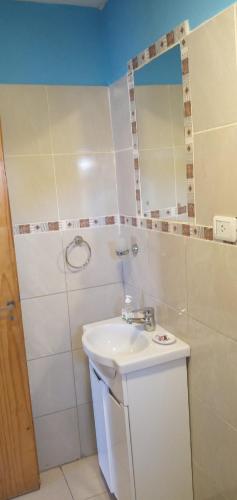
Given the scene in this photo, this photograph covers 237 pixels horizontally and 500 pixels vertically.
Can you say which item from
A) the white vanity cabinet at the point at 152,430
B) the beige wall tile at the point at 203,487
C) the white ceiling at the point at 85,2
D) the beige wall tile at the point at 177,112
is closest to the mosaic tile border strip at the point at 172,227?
the beige wall tile at the point at 177,112

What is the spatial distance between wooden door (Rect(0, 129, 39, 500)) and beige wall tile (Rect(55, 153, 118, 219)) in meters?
0.35

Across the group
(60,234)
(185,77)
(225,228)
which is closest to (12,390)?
(60,234)

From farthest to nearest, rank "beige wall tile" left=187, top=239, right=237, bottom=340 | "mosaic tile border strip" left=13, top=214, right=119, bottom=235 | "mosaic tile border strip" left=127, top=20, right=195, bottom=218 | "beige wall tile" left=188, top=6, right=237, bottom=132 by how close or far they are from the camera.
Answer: "mosaic tile border strip" left=13, top=214, right=119, bottom=235 → "mosaic tile border strip" left=127, top=20, right=195, bottom=218 → "beige wall tile" left=187, top=239, right=237, bottom=340 → "beige wall tile" left=188, top=6, right=237, bottom=132

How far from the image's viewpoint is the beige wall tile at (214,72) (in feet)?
3.86

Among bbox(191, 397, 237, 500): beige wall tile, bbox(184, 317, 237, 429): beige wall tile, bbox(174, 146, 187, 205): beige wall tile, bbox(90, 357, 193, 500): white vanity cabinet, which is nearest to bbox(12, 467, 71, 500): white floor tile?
bbox(90, 357, 193, 500): white vanity cabinet

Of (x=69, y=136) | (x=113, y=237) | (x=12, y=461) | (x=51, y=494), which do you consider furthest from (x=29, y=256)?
(x=51, y=494)

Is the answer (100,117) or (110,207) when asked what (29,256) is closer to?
(110,207)

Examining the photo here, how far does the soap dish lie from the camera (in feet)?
5.46

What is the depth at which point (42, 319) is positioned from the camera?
6.99ft

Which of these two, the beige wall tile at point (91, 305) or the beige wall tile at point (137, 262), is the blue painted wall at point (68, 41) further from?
the beige wall tile at point (91, 305)

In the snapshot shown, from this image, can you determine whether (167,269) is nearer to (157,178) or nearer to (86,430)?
(157,178)

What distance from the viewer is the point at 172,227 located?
1634mm

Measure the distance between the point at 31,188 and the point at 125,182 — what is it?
1.59ft

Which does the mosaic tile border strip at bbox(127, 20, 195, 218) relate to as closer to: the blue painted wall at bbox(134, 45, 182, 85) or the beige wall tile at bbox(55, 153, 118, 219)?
the blue painted wall at bbox(134, 45, 182, 85)
